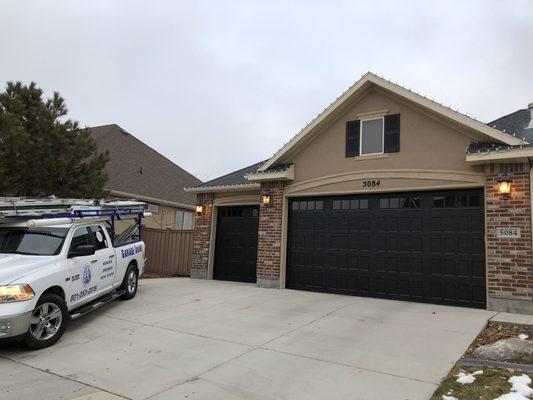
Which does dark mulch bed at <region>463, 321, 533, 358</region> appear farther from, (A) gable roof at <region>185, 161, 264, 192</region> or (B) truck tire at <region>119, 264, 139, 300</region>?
(A) gable roof at <region>185, 161, 264, 192</region>

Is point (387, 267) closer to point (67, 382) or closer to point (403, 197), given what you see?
point (403, 197)

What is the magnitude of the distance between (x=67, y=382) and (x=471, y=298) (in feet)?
27.3

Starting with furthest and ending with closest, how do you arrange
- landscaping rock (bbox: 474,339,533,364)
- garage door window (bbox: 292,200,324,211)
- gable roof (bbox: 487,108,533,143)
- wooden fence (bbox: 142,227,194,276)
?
wooden fence (bbox: 142,227,194,276), garage door window (bbox: 292,200,324,211), gable roof (bbox: 487,108,533,143), landscaping rock (bbox: 474,339,533,364)

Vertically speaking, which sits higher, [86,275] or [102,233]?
[102,233]

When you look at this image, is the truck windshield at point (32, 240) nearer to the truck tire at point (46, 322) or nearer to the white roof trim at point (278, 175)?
the truck tire at point (46, 322)

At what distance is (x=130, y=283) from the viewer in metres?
10.5

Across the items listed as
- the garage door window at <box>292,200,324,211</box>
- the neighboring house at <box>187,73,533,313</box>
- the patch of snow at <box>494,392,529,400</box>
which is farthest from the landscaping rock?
the garage door window at <box>292,200,324,211</box>

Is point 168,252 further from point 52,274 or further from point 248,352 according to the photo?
point 248,352

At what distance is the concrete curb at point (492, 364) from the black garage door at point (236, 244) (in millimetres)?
8728

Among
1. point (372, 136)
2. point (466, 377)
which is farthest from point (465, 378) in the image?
point (372, 136)

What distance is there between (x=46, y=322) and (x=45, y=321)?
2 cm

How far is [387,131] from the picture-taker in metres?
11.3

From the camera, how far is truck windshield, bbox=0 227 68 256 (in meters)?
7.37

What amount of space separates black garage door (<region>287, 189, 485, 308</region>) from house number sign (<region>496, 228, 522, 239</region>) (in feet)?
1.45
